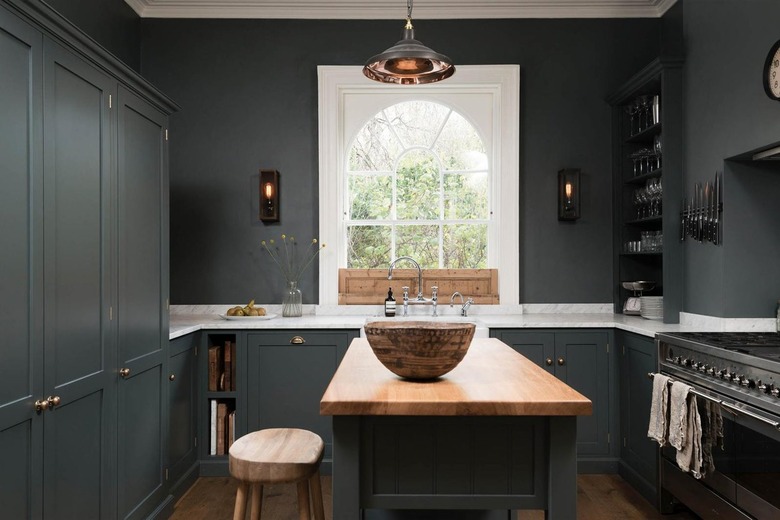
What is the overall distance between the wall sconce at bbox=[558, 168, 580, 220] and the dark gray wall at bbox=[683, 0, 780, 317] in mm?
958

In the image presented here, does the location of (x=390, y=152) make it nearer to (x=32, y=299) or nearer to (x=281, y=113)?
(x=281, y=113)

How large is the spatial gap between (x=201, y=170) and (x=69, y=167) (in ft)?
7.66

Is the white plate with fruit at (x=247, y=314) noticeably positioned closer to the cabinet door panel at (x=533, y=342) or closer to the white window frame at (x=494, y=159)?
the white window frame at (x=494, y=159)

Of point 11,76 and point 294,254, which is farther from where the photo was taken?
point 294,254

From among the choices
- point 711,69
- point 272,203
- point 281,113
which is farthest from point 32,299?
point 711,69

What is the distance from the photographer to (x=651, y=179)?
13.5 ft

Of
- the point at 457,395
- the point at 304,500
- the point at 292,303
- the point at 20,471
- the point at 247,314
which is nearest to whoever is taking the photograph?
the point at 457,395

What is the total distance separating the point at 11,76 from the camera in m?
1.91

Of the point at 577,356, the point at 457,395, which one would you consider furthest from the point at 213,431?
the point at 457,395

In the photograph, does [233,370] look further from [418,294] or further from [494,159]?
[494,159]

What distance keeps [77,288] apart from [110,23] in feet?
8.75

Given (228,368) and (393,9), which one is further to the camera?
(393,9)

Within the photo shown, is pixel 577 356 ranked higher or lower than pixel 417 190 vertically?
lower

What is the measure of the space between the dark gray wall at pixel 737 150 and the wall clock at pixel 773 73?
0.07 meters
